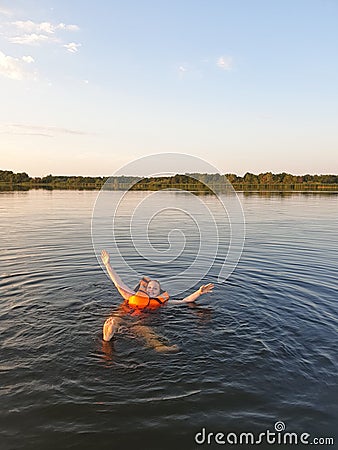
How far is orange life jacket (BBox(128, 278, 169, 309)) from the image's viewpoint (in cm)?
1092

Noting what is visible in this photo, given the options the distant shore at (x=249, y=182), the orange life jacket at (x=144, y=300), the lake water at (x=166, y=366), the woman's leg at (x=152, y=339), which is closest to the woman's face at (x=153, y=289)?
the orange life jacket at (x=144, y=300)

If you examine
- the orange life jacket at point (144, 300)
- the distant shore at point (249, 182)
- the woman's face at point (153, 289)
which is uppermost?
the distant shore at point (249, 182)

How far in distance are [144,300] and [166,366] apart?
10.4 ft

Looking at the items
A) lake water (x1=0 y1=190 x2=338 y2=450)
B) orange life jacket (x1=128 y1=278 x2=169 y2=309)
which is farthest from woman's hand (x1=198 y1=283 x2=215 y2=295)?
orange life jacket (x1=128 y1=278 x2=169 y2=309)

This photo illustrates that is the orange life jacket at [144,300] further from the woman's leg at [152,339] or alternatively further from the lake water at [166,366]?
the woman's leg at [152,339]

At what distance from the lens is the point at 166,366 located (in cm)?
791

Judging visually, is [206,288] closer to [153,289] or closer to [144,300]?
[153,289]

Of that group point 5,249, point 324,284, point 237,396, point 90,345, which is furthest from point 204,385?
point 5,249

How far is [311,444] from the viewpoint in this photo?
5.94 meters

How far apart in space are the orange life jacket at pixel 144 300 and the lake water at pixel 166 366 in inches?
12.6

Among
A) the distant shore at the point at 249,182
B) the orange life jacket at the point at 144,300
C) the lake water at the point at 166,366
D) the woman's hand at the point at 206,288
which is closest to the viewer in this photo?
the lake water at the point at 166,366

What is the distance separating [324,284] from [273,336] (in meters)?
6.36

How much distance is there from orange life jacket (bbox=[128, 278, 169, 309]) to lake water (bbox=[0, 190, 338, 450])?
319 mm

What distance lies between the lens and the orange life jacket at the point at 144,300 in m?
10.9
